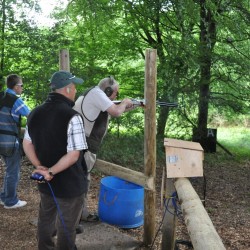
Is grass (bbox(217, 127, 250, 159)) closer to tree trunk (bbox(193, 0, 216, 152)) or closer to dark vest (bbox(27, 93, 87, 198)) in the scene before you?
tree trunk (bbox(193, 0, 216, 152))

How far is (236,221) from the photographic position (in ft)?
17.7

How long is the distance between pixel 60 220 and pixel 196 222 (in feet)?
3.64

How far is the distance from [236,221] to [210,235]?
369cm

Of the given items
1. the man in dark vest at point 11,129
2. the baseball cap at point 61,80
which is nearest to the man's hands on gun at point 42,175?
the baseball cap at point 61,80

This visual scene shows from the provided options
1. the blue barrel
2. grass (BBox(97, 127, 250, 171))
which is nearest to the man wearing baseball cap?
the blue barrel

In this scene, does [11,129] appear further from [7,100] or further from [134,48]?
[134,48]

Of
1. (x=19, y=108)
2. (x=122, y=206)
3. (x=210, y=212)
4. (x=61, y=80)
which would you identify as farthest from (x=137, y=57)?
(x=61, y=80)

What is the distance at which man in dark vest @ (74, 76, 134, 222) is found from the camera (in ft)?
11.5

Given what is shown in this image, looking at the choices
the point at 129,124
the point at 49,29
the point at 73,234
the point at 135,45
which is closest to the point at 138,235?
the point at 73,234

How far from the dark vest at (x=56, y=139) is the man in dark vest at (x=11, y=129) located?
181cm

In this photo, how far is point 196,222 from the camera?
2.27 meters

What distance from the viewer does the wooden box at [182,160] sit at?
3.10 m

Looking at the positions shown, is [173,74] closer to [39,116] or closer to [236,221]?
[236,221]

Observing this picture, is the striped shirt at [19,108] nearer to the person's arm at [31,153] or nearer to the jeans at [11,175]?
the jeans at [11,175]
